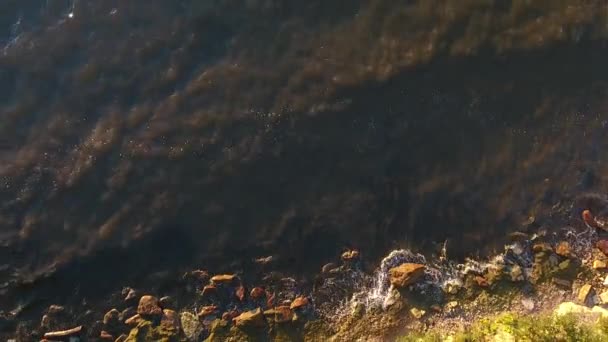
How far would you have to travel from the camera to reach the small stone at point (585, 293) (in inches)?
486

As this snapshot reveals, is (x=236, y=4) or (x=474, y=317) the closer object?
(x=474, y=317)

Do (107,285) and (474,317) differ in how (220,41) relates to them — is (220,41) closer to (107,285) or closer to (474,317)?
(107,285)

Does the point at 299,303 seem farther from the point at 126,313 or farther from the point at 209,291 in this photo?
the point at 126,313

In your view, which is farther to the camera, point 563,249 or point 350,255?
point 350,255

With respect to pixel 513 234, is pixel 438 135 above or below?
above

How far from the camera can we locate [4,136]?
43.4 ft

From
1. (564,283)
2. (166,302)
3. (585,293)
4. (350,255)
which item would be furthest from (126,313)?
(585,293)

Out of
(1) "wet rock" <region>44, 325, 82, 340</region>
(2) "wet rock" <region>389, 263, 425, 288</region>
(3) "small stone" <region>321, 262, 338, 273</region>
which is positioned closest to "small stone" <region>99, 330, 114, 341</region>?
(1) "wet rock" <region>44, 325, 82, 340</region>

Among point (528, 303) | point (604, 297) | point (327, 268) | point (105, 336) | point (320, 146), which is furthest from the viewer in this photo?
point (320, 146)

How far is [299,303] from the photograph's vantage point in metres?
12.6

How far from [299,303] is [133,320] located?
3971 mm

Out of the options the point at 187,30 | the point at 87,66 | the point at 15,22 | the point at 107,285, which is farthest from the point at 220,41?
the point at 107,285

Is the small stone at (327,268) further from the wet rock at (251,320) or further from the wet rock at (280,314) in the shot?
the wet rock at (251,320)

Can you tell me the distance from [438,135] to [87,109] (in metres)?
8.77
